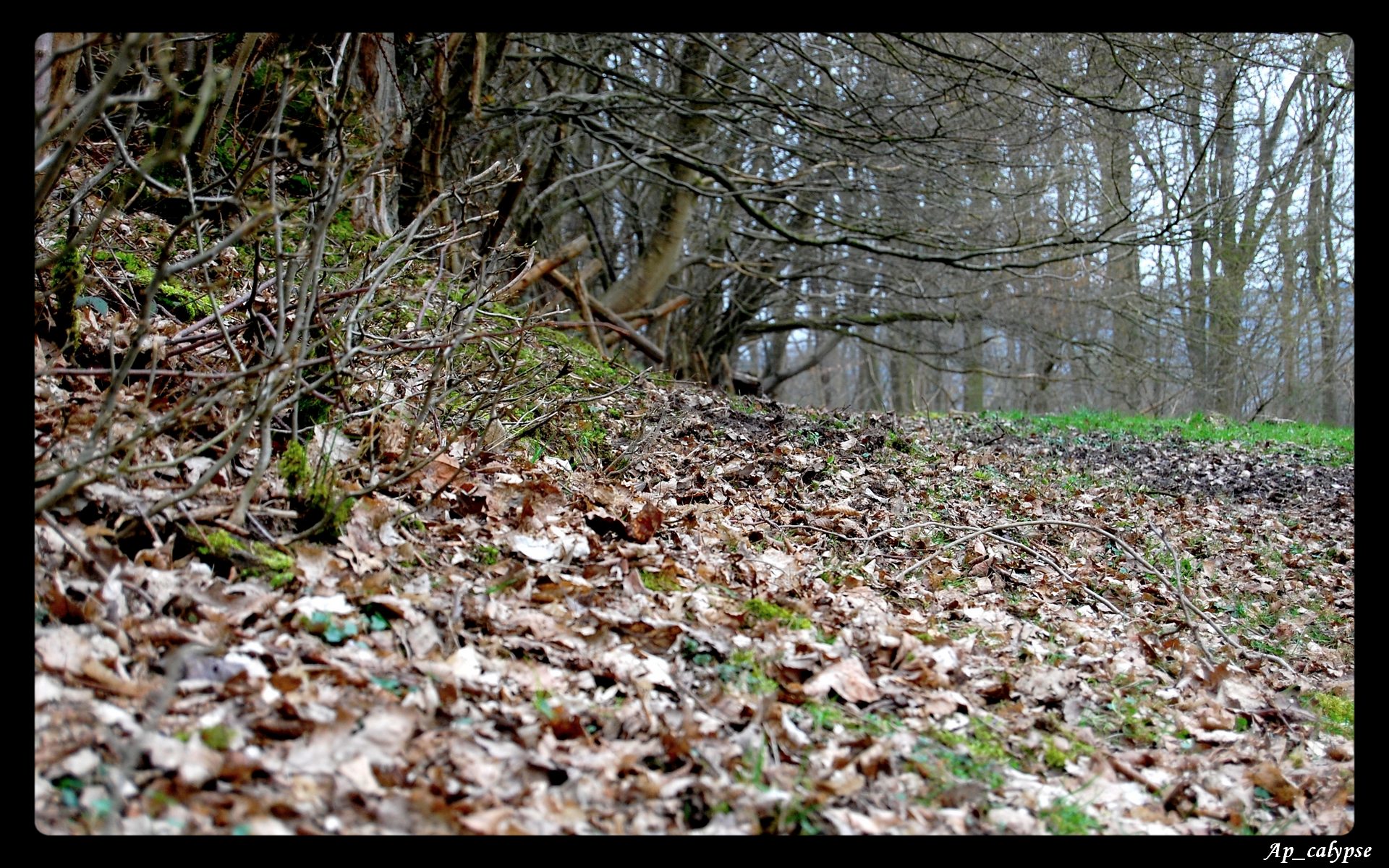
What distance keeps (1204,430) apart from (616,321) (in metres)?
8.92

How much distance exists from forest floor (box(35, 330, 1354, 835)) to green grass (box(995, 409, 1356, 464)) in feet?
25.0

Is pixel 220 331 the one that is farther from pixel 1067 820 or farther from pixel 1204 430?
pixel 1204 430

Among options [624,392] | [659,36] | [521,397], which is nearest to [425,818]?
[521,397]

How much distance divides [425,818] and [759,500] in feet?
11.7

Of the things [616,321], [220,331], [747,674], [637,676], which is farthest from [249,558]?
[616,321]

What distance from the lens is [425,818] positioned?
1.97 metres

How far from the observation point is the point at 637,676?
8.97 feet

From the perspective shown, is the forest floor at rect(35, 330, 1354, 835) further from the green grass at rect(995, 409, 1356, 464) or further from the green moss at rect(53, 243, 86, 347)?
the green grass at rect(995, 409, 1356, 464)

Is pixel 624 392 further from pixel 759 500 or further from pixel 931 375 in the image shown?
pixel 931 375

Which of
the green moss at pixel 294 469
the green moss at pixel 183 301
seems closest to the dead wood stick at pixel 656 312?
the green moss at pixel 183 301

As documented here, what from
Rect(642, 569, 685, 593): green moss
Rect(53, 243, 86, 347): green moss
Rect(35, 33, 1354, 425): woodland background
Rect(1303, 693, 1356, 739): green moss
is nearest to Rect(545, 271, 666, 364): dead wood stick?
Rect(35, 33, 1354, 425): woodland background

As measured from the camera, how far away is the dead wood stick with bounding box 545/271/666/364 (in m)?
9.91
